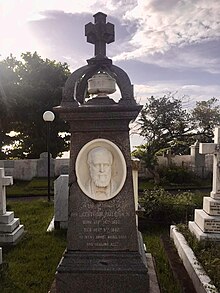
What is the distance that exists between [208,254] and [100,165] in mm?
2433

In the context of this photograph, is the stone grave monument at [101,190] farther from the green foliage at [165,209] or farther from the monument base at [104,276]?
the green foliage at [165,209]

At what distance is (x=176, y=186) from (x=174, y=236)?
29.2 feet

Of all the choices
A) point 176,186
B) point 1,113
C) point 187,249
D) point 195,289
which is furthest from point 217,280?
point 1,113

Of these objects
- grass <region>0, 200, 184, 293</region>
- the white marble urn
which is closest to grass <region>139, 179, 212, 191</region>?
grass <region>0, 200, 184, 293</region>

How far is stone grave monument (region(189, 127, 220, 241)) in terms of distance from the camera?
225 inches

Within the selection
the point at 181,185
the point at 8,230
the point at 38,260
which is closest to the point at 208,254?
the point at 38,260

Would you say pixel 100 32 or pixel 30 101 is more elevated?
pixel 30 101

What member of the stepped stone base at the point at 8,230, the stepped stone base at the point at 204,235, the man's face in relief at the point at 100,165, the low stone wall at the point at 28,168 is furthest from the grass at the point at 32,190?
the man's face in relief at the point at 100,165

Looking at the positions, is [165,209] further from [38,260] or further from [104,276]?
[104,276]

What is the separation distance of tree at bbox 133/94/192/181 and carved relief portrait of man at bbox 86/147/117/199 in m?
14.7

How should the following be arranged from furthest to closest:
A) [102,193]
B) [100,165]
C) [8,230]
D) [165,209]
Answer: [165,209] → [8,230] → [102,193] → [100,165]

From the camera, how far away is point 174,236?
248 inches

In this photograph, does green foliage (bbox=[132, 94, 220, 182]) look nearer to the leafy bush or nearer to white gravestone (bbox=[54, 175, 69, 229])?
the leafy bush

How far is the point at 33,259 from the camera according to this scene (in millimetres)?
5676
